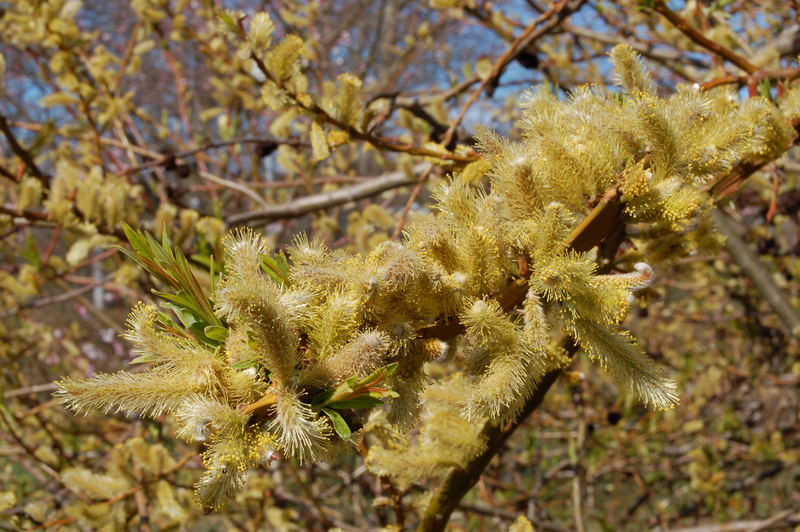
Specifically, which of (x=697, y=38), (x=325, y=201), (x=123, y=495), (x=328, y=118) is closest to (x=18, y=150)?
(x=325, y=201)

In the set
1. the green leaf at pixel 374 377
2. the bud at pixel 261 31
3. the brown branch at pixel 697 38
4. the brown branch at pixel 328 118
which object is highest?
the brown branch at pixel 697 38

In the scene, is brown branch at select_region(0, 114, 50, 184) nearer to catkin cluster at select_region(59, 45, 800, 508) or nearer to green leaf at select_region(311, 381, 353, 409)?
catkin cluster at select_region(59, 45, 800, 508)

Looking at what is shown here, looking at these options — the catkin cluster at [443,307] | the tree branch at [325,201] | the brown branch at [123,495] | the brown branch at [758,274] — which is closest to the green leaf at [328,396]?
the catkin cluster at [443,307]

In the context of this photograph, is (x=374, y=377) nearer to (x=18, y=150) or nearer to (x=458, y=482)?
(x=458, y=482)

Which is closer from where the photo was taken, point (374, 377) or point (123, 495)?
point (374, 377)

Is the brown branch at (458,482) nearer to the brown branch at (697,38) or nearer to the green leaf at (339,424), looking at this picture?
the green leaf at (339,424)

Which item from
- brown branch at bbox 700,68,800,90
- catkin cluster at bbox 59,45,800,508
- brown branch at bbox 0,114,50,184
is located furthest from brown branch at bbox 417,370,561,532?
brown branch at bbox 0,114,50,184

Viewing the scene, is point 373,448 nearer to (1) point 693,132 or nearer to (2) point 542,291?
(2) point 542,291

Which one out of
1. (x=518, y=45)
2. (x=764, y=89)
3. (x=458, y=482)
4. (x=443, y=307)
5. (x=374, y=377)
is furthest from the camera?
(x=518, y=45)
